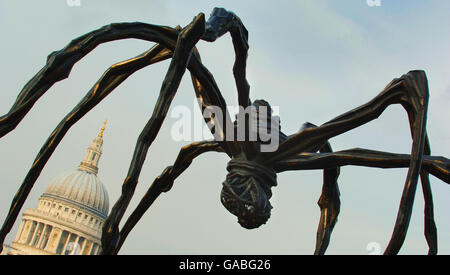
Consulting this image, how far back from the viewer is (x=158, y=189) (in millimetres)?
4543

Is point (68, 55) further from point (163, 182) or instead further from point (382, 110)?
point (382, 110)

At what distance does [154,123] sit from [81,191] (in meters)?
71.5

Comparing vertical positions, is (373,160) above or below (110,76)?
below

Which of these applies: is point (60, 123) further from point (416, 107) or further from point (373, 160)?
point (416, 107)

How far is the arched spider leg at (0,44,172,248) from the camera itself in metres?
3.29

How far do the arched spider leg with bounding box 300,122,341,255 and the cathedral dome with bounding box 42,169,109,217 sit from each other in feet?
226

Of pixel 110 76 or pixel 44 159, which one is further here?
pixel 110 76

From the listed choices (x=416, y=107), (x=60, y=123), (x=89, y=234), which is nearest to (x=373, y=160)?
(x=416, y=107)

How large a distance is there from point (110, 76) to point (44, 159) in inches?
31.4

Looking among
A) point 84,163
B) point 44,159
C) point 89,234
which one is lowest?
point 44,159

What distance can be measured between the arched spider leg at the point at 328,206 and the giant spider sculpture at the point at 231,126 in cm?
46

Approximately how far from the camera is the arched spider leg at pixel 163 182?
14.7 feet

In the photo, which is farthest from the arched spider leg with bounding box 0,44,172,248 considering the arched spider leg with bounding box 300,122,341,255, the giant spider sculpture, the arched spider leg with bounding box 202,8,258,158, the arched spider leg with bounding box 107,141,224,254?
the arched spider leg with bounding box 300,122,341,255
